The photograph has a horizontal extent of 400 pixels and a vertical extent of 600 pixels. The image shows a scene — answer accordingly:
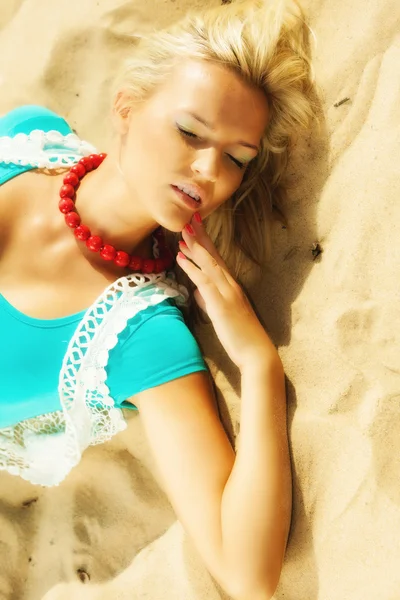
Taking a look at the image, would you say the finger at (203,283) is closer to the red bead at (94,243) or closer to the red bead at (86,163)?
the red bead at (94,243)

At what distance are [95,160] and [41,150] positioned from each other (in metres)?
0.23

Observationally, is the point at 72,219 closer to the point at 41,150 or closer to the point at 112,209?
the point at 112,209

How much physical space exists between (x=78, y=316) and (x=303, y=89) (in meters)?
1.23

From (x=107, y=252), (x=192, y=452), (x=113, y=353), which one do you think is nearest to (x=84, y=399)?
(x=113, y=353)

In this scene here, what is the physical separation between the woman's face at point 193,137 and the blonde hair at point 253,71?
64mm

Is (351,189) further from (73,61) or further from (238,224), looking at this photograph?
(73,61)

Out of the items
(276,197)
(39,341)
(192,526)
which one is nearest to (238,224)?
(276,197)

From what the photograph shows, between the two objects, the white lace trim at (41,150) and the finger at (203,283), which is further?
the white lace trim at (41,150)

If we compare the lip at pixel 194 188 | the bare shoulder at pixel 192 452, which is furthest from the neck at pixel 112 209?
the bare shoulder at pixel 192 452

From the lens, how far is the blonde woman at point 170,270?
1952 mm

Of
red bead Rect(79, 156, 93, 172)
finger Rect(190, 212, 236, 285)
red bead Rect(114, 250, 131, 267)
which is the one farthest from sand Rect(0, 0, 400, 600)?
red bead Rect(79, 156, 93, 172)

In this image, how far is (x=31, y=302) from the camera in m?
2.19

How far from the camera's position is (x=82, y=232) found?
232cm

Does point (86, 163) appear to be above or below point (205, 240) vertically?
above
